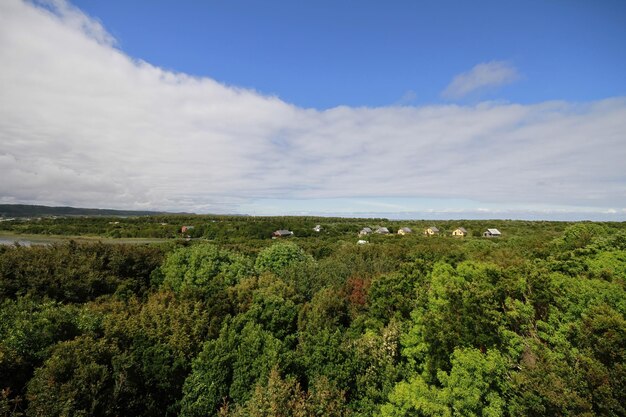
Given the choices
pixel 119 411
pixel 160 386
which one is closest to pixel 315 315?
pixel 160 386

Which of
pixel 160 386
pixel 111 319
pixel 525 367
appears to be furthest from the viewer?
pixel 111 319

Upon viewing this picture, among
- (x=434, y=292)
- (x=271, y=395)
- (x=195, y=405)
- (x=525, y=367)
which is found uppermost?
(x=434, y=292)

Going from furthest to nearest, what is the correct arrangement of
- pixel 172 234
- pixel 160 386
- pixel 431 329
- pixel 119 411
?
pixel 172 234, pixel 431 329, pixel 160 386, pixel 119 411

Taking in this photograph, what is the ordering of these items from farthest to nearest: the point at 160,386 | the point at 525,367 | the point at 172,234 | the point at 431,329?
the point at 172,234 → the point at 431,329 → the point at 160,386 → the point at 525,367

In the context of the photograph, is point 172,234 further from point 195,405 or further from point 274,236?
point 195,405

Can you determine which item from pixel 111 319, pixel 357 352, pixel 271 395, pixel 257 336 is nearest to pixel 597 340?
pixel 357 352

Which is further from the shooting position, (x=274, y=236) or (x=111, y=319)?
(x=274, y=236)

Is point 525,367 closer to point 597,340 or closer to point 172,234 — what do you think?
point 597,340

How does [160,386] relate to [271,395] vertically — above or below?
below

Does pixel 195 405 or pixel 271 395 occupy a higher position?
pixel 271 395
